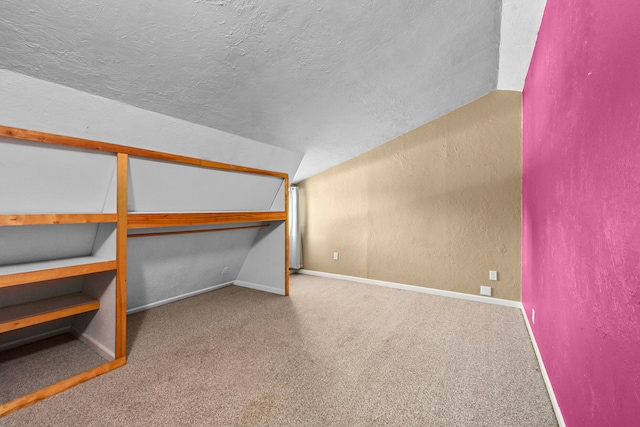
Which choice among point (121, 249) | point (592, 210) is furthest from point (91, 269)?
point (592, 210)

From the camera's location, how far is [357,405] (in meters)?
1.49

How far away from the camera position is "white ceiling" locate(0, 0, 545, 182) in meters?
1.25

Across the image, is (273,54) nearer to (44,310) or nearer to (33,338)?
(44,310)

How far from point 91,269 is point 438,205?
3244 mm

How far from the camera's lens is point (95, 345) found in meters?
2.05

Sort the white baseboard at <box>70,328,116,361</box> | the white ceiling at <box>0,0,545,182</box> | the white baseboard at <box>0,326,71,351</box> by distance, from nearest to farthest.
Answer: the white ceiling at <box>0,0,545,182</box>
the white baseboard at <box>70,328,116,361</box>
the white baseboard at <box>0,326,71,351</box>

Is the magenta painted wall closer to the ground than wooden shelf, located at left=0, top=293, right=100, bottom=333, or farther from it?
farther from it

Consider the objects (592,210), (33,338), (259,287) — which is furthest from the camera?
(259,287)

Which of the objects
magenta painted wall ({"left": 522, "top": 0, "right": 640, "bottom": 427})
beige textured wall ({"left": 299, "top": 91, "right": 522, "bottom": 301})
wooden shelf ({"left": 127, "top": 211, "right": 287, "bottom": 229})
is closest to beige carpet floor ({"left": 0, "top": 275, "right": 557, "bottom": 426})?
→ magenta painted wall ({"left": 522, "top": 0, "right": 640, "bottom": 427})

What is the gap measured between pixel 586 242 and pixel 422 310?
6.61ft

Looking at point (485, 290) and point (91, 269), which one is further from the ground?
point (91, 269)

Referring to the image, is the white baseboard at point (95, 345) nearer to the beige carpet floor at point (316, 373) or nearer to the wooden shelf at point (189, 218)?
the beige carpet floor at point (316, 373)

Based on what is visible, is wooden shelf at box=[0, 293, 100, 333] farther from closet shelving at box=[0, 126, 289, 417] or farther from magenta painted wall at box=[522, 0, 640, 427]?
magenta painted wall at box=[522, 0, 640, 427]

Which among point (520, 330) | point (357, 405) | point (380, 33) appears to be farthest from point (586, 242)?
point (520, 330)
